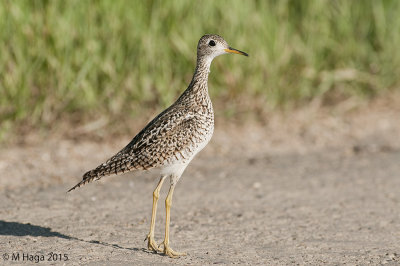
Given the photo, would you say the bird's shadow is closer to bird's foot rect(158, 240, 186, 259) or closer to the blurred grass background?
bird's foot rect(158, 240, 186, 259)

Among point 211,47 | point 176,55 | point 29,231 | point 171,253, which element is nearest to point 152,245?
point 171,253

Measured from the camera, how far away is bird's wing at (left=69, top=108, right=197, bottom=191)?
525 centimetres

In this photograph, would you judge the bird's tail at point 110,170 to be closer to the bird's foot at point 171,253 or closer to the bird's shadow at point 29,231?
the bird's shadow at point 29,231

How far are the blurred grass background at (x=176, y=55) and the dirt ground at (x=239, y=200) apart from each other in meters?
0.40

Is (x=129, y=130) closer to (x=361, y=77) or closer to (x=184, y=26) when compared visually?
(x=184, y=26)

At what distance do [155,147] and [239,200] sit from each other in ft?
6.55

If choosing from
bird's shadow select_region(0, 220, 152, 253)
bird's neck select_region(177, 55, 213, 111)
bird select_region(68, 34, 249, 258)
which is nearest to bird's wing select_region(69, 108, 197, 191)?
bird select_region(68, 34, 249, 258)

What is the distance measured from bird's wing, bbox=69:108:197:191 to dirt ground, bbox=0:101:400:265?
2.02ft

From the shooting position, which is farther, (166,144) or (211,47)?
(211,47)

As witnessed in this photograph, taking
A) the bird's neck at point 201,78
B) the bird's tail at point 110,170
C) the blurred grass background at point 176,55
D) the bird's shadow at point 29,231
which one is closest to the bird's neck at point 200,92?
the bird's neck at point 201,78

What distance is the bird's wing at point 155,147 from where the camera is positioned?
5250mm

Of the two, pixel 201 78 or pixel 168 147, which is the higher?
pixel 201 78

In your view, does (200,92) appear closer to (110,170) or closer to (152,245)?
(110,170)

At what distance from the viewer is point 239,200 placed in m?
7.05
